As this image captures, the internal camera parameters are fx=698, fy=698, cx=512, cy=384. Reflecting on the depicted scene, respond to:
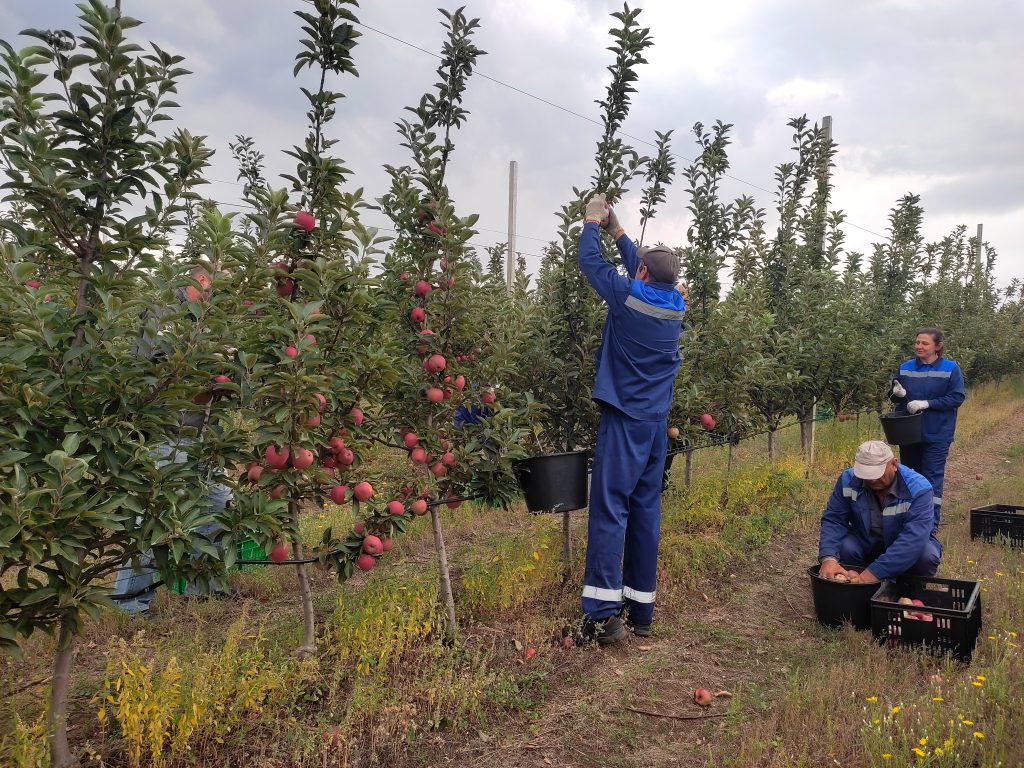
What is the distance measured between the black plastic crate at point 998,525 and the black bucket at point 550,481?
4554 mm

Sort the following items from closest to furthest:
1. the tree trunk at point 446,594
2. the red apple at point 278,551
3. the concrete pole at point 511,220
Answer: the red apple at point 278,551, the tree trunk at point 446,594, the concrete pole at point 511,220

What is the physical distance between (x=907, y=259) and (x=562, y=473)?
10512 millimetres

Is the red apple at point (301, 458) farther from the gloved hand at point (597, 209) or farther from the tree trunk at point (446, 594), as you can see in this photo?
the gloved hand at point (597, 209)

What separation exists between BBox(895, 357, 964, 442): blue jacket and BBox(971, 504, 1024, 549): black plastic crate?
30.6 inches

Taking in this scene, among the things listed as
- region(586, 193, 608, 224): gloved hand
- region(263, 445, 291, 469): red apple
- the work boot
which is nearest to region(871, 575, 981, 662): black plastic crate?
the work boot

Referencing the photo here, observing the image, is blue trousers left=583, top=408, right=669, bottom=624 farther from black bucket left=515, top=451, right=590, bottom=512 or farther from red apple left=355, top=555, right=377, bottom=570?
red apple left=355, top=555, right=377, bottom=570

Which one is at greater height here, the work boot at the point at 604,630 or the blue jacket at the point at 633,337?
the blue jacket at the point at 633,337

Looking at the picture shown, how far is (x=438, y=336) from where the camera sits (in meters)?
4.14

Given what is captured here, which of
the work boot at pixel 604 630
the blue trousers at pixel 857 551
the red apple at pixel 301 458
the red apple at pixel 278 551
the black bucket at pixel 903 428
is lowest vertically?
the work boot at pixel 604 630

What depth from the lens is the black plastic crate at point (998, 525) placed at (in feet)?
20.9

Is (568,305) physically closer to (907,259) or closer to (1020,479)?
(1020,479)

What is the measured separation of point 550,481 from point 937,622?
240cm

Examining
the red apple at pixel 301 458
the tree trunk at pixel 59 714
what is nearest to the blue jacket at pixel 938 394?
the red apple at pixel 301 458

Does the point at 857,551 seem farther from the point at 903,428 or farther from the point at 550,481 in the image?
the point at 550,481
